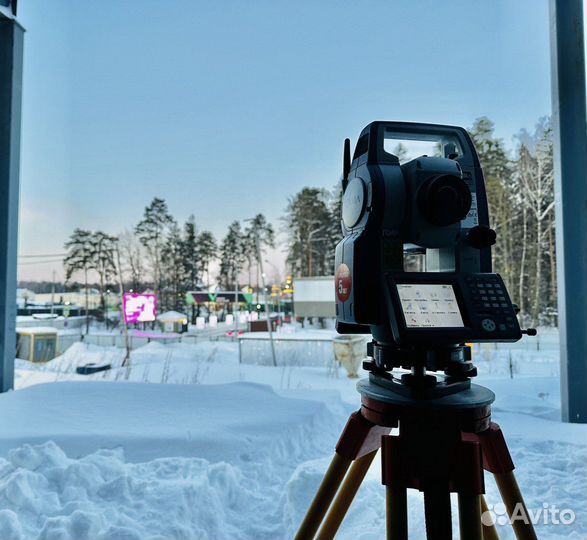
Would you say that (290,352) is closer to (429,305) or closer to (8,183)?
(8,183)

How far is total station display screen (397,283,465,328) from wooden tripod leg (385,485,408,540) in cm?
25

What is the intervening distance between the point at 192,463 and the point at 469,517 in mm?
1298

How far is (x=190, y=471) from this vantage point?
4.85ft

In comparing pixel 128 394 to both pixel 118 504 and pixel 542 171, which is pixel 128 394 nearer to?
pixel 118 504

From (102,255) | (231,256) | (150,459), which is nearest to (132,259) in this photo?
(102,255)

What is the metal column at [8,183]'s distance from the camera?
2459 mm

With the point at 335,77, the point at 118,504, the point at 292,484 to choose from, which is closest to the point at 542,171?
the point at 335,77

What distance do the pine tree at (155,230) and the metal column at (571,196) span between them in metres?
13.3

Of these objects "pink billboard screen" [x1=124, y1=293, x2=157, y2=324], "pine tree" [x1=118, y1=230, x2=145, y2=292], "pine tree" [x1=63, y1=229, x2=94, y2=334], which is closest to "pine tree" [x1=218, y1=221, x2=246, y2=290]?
"pine tree" [x1=118, y1=230, x2=145, y2=292]

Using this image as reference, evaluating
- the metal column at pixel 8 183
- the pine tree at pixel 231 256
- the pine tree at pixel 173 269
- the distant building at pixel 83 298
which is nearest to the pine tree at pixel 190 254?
the pine tree at pixel 173 269

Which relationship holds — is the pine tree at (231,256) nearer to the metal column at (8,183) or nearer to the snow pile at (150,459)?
the metal column at (8,183)

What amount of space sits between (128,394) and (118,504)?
3.35ft

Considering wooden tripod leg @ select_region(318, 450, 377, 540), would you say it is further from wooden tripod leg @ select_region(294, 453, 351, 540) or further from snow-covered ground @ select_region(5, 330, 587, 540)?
snow-covered ground @ select_region(5, 330, 587, 540)

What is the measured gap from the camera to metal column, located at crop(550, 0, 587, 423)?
7.32ft
